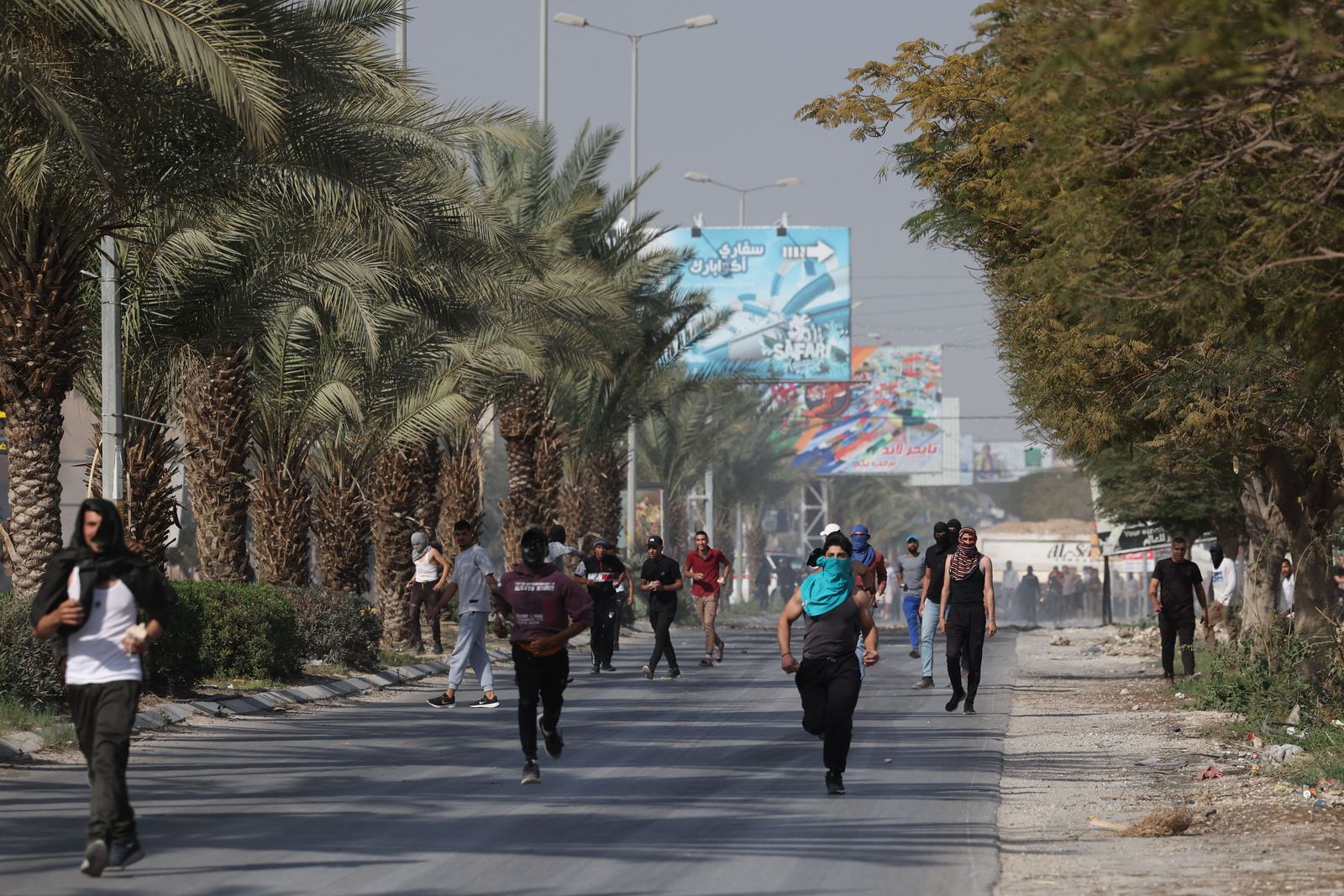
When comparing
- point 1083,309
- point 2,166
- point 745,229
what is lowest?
point 1083,309

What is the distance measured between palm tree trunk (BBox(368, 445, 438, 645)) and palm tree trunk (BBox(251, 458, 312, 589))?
3.65m

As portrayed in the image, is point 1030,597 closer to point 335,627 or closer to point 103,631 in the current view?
point 335,627

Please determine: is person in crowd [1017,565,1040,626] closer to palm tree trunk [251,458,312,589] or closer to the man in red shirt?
the man in red shirt

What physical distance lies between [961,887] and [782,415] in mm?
72467

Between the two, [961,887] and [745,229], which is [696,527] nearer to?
[745,229]

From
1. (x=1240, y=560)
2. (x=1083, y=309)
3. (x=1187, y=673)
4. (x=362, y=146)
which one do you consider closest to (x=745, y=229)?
(x=1240, y=560)

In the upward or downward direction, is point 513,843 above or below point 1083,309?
below

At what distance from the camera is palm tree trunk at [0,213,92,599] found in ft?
53.6

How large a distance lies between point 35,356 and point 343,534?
33.8 feet

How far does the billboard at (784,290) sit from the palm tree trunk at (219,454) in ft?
162

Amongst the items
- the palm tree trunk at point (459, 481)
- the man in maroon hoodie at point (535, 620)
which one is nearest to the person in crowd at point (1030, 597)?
the palm tree trunk at point (459, 481)

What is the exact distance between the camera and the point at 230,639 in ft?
63.7

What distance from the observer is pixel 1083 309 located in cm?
1162

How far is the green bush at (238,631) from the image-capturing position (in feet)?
62.6
